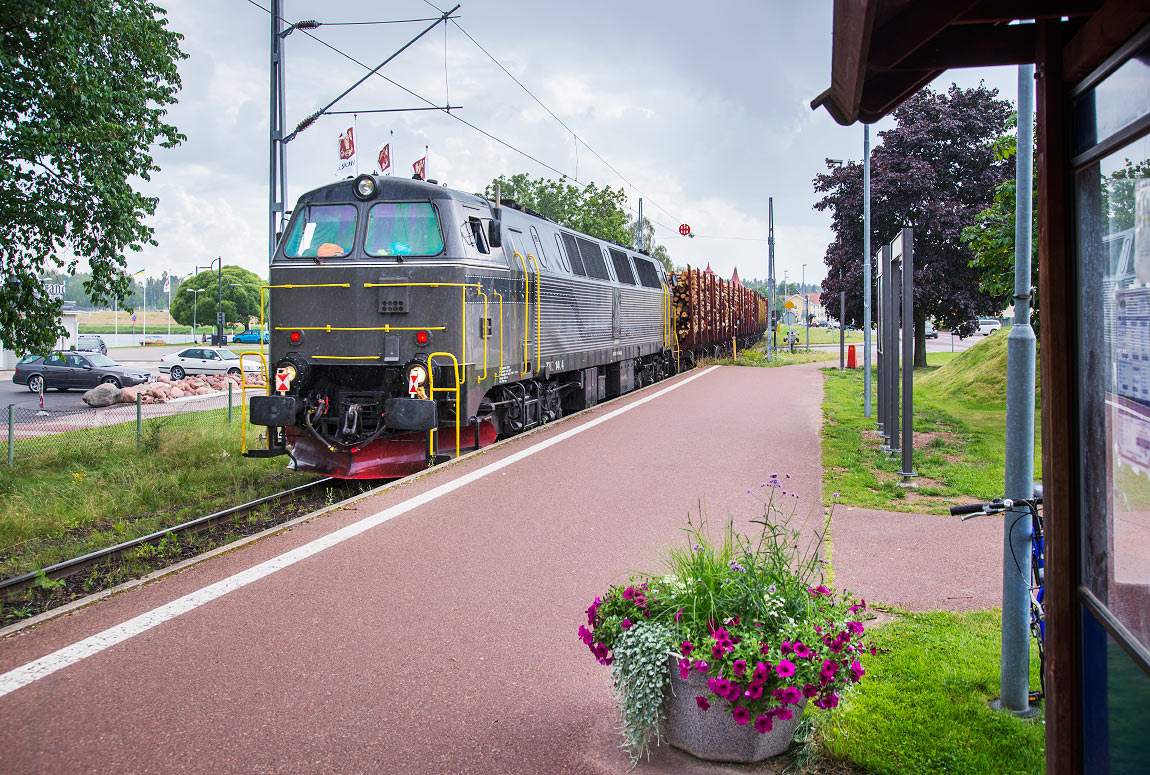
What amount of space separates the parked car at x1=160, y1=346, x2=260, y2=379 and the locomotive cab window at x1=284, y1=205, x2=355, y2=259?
25.0 m

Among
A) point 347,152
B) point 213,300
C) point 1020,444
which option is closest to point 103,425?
point 347,152

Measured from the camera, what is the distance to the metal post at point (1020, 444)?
408cm

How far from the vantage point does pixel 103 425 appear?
56.5 feet

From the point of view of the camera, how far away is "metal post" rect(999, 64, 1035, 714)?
408 centimetres

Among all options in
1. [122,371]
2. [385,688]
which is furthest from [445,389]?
[122,371]

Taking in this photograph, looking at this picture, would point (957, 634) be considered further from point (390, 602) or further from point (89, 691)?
point (89, 691)

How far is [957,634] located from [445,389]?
20.9 feet

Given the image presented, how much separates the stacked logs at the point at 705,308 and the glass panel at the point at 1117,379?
24689mm

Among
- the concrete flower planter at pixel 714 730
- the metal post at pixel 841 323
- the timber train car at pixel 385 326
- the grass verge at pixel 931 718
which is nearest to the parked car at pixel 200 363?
the metal post at pixel 841 323

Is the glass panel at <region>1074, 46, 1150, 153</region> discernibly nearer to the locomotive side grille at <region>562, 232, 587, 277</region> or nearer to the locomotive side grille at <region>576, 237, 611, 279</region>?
the locomotive side grille at <region>562, 232, 587, 277</region>

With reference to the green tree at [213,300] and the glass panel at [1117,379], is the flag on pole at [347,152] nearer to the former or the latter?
the glass panel at [1117,379]

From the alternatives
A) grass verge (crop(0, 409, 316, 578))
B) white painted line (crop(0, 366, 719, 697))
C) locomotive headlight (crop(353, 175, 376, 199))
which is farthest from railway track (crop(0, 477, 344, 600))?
locomotive headlight (crop(353, 175, 376, 199))

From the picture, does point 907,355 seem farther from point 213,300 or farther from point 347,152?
point 213,300

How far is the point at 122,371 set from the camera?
29828 mm
